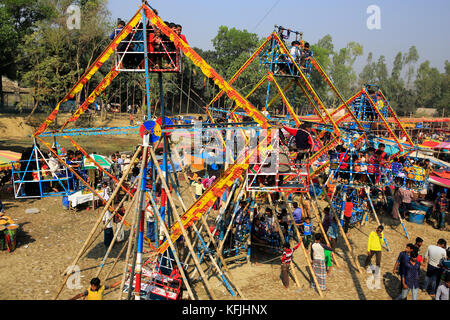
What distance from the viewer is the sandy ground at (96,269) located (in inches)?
367

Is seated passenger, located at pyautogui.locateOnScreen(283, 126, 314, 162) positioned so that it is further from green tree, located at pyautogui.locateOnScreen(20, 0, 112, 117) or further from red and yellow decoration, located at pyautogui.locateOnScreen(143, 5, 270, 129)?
green tree, located at pyautogui.locateOnScreen(20, 0, 112, 117)

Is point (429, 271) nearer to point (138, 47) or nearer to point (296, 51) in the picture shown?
point (296, 51)

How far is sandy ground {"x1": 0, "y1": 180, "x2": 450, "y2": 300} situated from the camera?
9.33 meters

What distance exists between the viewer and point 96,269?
10359 mm

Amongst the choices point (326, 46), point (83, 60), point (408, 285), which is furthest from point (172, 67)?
point (326, 46)

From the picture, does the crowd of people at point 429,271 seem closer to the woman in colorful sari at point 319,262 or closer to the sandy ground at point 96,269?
the sandy ground at point 96,269

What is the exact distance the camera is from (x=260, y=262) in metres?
11.3

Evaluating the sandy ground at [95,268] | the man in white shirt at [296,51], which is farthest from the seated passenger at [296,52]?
the sandy ground at [95,268]

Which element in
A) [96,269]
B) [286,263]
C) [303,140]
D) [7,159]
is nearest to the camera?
[303,140]

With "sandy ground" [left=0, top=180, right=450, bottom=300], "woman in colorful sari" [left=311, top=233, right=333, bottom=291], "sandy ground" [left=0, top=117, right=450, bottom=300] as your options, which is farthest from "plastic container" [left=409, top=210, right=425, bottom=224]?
"woman in colorful sari" [left=311, top=233, right=333, bottom=291]

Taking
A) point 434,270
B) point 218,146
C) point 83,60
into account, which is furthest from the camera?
point 83,60

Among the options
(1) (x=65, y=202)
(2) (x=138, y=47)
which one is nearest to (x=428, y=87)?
(1) (x=65, y=202)
